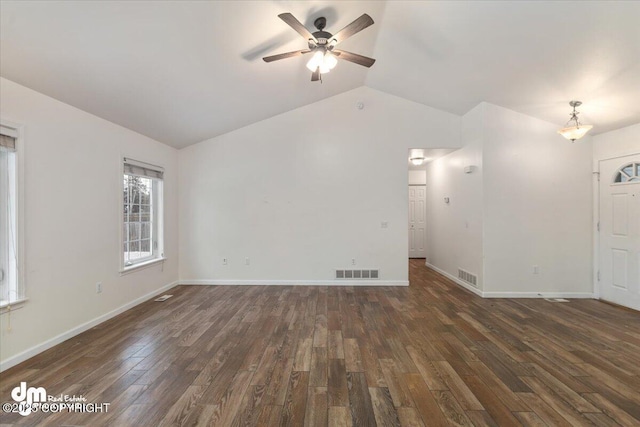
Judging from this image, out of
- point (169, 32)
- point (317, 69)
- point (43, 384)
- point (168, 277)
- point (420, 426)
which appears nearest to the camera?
point (420, 426)

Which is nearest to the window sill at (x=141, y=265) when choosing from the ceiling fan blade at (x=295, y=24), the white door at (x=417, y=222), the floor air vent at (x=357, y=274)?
the floor air vent at (x=357, y=274)

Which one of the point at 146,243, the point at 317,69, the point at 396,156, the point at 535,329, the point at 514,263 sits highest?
the point at 317,69

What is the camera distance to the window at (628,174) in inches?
143

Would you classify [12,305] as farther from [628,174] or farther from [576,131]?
[628,174]

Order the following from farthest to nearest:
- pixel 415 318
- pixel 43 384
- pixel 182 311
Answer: pixel 182 311, pixel 415 318, pixel 43 384

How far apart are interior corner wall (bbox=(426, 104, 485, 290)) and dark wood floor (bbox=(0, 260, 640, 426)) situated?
113 cm

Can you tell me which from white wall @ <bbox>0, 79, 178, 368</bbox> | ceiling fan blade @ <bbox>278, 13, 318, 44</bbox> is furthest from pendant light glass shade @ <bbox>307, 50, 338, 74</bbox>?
white wall @ <bbox>0, 79, 178, 368</bbox>

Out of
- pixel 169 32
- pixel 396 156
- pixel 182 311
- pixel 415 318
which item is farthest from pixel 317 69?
pixel 182 311

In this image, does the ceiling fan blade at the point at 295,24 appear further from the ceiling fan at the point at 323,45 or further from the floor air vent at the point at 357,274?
the floor air vent at the point at 357,274

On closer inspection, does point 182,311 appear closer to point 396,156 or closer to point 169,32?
point 169,32

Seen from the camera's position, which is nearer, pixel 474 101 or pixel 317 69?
pixel 317 69

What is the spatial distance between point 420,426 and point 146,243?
4.50 m

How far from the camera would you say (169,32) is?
242 centimetres

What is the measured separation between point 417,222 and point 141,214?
6.74 m
